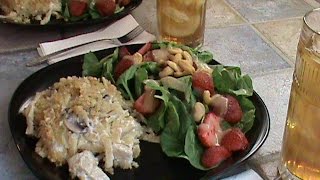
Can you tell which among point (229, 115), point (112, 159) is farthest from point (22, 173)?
point (229, 115)

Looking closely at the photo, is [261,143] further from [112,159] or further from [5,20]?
[5,20]

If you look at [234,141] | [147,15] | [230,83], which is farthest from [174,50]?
[147,15]

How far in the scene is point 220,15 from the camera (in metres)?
1.32

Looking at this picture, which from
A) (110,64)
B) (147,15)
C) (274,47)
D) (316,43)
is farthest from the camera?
(147,15)

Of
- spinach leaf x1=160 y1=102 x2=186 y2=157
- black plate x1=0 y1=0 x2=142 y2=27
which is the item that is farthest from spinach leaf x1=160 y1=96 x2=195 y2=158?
black plate x1=0 y1=0 x2=142 y2=27

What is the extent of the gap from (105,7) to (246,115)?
462 millimetres

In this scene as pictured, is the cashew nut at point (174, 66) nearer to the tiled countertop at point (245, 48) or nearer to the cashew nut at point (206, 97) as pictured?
the cashew nut at point (206, 97)

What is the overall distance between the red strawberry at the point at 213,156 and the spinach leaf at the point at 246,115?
76 millimetres

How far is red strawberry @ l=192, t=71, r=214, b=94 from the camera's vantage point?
2.79 feet

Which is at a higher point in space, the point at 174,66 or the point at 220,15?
the point at 174,66

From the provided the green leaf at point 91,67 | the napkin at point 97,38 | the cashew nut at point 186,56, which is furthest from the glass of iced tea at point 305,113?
the napkin at point 97,38

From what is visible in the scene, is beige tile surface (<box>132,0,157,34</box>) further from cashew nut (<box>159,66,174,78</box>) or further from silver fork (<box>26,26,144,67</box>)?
cashew nut (<box>159,66,174,78</box>)

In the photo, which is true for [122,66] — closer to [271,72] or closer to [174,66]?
[174,66]

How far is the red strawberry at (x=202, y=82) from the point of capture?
0.85 m
